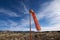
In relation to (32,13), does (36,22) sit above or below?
below

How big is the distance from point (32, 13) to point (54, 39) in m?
14.6

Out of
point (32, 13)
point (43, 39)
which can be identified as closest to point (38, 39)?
point (43, 39)

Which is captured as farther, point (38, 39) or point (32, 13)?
point (38, 39)

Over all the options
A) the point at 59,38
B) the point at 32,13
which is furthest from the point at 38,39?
the point at 32,13

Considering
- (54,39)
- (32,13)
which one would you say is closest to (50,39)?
(54,39)

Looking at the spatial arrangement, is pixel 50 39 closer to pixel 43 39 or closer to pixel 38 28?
pixel 43 39

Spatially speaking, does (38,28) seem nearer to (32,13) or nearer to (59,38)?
(32,13)

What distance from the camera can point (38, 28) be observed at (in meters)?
3.43

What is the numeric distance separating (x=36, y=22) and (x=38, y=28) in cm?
21

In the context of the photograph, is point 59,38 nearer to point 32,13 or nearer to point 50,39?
point 50,39

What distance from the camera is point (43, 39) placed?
1798 cm

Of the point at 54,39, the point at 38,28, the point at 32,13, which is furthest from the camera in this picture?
the point at 54,39

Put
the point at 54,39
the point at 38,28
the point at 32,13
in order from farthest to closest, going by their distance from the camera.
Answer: the point at 54,39
the point at 32,13
the point at 38,28

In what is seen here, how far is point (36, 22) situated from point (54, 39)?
1480cm
